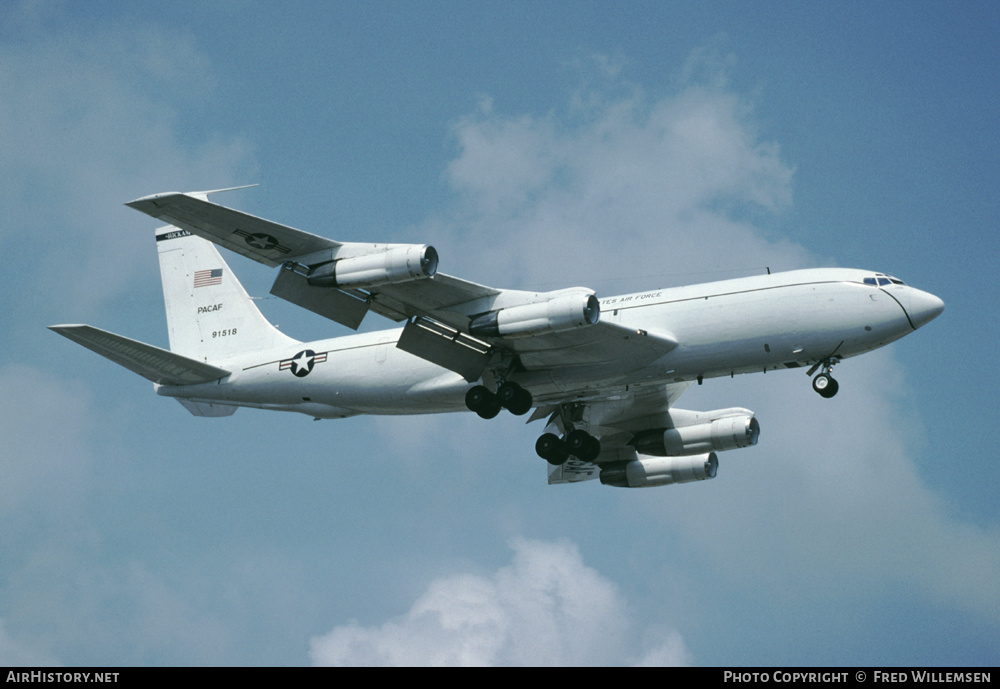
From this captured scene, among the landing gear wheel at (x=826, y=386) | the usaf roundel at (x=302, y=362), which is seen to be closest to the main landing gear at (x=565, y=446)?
the usaf roundel at (x=302, y=362)

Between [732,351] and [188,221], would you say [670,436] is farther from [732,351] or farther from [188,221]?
[188,221]

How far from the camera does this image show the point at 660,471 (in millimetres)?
43156

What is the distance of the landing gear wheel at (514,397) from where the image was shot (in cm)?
3500

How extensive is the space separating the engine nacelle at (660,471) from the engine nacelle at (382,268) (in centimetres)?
1512

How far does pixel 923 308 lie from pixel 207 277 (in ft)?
85.1

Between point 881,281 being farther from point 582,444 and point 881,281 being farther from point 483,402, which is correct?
point 483,402

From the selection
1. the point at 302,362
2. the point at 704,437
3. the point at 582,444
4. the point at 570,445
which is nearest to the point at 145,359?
the point at 302,362

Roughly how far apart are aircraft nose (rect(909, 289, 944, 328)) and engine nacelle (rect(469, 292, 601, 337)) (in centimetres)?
898

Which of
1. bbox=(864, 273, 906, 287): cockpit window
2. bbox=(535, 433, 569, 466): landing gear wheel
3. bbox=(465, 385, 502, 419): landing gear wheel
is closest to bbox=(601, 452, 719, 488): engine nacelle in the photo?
bbox=(535, 433, 569, 466): landing gear wheel

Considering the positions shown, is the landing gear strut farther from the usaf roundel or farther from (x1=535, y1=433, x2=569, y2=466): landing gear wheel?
the usaf roundel

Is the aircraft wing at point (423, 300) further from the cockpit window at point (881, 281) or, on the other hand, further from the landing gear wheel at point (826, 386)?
the cockpit window at point (881, 281)

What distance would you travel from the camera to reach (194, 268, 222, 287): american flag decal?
1756 inches
